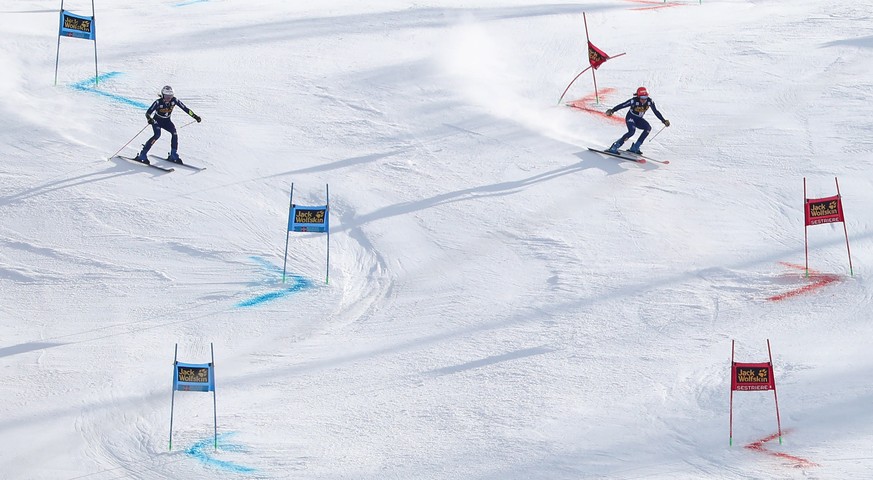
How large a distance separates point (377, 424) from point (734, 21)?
48.1 ft

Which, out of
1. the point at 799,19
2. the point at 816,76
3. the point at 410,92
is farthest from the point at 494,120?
the point at 799,19

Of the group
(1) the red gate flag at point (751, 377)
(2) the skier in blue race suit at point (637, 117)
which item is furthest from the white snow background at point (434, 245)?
(1) the red gate flag at point (751, 377)

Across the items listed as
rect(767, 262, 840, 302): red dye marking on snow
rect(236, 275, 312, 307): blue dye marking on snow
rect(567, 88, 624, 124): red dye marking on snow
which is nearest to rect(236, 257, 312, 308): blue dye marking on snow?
rect(236, 275, 312, 307): blue dye marking on snow

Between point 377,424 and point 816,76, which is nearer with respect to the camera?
point 377,424

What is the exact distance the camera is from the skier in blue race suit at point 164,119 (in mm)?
17203

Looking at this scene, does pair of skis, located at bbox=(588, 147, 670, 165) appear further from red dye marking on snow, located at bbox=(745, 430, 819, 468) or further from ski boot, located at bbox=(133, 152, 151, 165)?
red dye marking on snow, located at bbox=(745, 430, 819, 468)

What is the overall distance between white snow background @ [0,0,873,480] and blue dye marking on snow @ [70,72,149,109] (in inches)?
2.7

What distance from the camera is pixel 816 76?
21156 mm

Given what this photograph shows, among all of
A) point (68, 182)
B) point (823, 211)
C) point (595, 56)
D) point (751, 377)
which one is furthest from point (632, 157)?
point (68, 182)

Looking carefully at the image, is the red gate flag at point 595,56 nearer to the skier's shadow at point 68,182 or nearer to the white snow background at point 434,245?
the white snow background at point 434,245

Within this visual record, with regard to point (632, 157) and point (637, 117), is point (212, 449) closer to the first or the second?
point (632, 157)

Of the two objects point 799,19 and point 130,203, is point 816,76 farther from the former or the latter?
point 130,203

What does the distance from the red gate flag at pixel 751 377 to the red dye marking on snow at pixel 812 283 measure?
3.49 meters

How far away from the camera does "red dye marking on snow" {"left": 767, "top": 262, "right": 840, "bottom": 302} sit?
14570 millimetres
